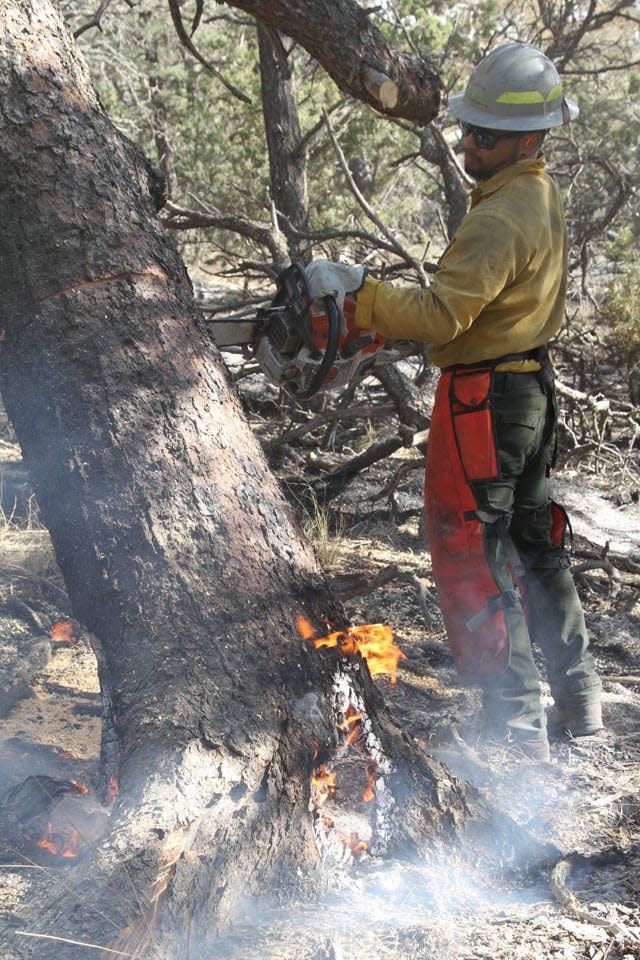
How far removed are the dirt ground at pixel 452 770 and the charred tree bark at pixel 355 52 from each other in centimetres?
255

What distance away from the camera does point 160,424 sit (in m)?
2.35

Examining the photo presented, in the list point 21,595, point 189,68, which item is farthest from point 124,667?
point 189,68

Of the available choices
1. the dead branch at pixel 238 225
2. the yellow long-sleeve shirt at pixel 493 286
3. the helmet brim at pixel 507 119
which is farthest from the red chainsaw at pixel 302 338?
the dead branch at pixel 238 225

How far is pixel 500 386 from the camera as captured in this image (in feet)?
9.71

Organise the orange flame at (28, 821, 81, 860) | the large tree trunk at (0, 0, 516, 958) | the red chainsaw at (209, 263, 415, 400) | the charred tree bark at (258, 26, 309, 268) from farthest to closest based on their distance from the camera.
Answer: the charred tree bark at (258, 26, 309, 268)
the red chainsaw at (209, 263, 415, 400)
the orange flame at (28, 821, 81, 860)
the large tree trunk at (0, 0, 516, 958)

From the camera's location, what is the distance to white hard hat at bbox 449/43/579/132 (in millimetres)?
2834

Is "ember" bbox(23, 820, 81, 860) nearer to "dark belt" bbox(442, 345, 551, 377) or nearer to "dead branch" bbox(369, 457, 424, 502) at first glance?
"dark belt" bbox(442, 345, 551, 377)

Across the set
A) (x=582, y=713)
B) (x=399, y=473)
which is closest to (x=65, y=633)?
(x=399, y=473)

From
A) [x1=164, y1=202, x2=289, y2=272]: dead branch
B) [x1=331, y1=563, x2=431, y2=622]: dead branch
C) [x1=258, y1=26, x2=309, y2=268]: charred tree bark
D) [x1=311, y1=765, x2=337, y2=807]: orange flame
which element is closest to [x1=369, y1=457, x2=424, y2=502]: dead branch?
[x1=331, y1=563, x2=431, y2=622]: dead branch

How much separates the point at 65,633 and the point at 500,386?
97.7 inches

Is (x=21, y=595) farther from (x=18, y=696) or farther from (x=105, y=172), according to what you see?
(x=105, y=172)

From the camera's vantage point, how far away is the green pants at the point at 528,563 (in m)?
2.97

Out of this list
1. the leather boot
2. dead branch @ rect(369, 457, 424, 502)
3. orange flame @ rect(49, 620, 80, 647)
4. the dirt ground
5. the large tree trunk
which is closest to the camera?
the dirt ground

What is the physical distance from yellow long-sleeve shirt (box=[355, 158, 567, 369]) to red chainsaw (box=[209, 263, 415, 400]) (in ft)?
0.39
